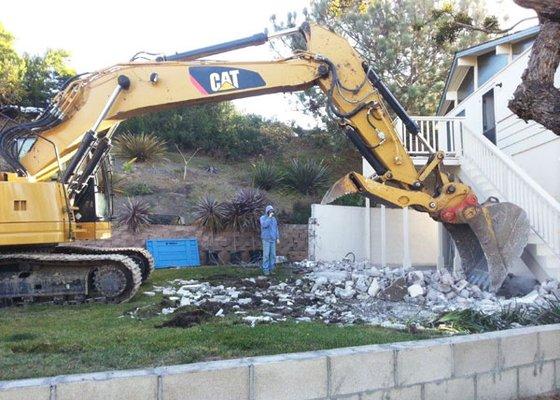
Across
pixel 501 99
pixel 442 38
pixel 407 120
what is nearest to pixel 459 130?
pixel 501 99

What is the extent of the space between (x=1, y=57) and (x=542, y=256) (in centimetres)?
2480

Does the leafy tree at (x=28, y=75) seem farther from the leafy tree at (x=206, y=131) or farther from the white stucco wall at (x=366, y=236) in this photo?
the white stucco wall at (x=366, y=236)

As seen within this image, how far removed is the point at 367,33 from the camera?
27.9 m

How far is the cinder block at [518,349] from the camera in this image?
4.72m

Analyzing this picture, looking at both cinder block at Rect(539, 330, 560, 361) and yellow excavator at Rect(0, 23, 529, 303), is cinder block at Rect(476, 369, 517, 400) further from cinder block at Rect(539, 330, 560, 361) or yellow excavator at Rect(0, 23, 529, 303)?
yellow excavator at Rect(0, 23, 529, 303)

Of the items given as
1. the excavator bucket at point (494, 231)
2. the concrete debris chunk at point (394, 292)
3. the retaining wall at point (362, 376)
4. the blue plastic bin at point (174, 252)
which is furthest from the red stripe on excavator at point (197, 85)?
the blue plastic bin at point (174, 252)

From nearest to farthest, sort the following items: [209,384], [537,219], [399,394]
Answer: [209,384] < [399,394] < [537,219]

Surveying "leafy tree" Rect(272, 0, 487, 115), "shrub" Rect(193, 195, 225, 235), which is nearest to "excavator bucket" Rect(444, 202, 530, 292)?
"shrub" Rect(193, 195, 225, 235)

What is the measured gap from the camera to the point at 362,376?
4148 mm

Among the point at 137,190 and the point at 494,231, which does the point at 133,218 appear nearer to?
the point at 137,190

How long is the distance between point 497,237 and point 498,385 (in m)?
6.06

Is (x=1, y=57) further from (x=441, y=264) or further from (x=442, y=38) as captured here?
(x=442, y=38)

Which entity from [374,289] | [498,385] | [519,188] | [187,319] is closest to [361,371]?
[498,385]

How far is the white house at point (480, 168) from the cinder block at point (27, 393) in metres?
8.62
